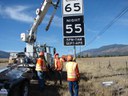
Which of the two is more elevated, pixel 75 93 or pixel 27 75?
pixel 27 75

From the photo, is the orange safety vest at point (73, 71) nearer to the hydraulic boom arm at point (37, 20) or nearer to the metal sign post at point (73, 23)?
the metal sign post at point (73, 23)

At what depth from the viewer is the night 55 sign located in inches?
409

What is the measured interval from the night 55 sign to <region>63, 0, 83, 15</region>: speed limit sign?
17 cm

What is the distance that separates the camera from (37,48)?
73.7 ft

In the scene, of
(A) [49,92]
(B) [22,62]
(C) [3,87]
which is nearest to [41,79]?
(A) [49,92]

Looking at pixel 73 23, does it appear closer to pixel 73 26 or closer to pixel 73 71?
pixel 73 26

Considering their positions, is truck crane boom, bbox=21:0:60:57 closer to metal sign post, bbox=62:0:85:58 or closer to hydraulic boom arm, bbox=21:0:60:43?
hydraulic boom arm, bbox=21:0:60:43

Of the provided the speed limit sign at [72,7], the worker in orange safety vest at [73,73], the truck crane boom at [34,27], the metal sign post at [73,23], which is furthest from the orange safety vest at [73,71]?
the truck crane boom at [34,27]

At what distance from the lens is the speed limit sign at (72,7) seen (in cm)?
1031

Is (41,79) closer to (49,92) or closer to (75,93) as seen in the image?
(49,92)

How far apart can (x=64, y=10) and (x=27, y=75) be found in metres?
3.25

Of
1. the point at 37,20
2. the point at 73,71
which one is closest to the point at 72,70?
the point at 73,71

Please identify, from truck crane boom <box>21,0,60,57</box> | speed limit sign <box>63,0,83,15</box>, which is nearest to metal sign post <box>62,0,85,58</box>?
speed limit sign <box>63,0,83,15</box>

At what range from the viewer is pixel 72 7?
10.4m
